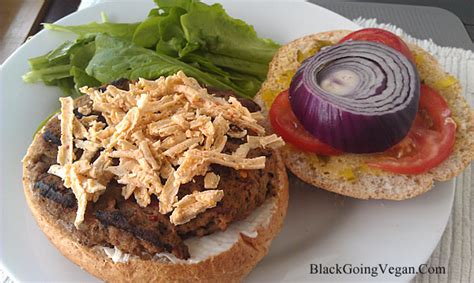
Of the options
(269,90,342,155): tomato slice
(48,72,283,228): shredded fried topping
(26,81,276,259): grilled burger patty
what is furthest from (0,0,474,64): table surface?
(26,81,276,259): grilled burger patty

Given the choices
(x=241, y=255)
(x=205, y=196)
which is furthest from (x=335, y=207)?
(x=205, y=196)

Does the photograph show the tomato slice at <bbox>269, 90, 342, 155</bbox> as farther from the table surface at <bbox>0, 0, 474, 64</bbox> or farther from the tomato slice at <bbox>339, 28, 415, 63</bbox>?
the table surface at <bbox>0, 0, 474, 64</bbox>

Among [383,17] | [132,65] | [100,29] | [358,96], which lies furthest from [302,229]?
[383,17]

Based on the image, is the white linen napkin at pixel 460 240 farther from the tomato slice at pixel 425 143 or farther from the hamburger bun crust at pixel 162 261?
the hamburger bun crust at pixel 162 261

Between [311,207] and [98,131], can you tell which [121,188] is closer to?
[98,131]

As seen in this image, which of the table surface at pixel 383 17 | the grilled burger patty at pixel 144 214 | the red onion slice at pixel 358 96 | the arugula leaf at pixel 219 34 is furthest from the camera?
the table surface at pixel 383 17

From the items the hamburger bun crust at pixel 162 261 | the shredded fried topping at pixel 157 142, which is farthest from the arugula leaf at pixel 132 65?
the hamburger bun crust at pixel 162 261

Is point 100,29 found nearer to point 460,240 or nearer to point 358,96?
point 358,96
